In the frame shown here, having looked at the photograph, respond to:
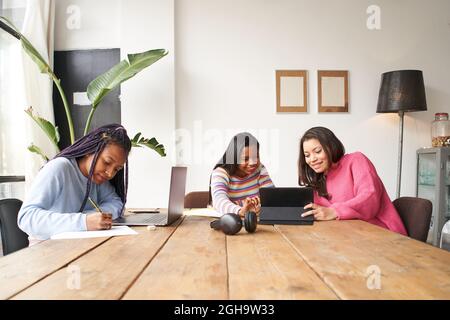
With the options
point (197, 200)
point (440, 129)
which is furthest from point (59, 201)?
point (440, 129)

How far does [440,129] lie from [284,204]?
2.90 m

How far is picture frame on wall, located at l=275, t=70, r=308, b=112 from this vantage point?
374cm

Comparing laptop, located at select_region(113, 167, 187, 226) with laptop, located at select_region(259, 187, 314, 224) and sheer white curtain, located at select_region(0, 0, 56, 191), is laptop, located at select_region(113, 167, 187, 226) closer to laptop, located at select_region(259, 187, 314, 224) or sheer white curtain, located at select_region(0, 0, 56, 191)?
laptop, located at select_region(259, 187, 314, 224)

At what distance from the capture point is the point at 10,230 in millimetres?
1421

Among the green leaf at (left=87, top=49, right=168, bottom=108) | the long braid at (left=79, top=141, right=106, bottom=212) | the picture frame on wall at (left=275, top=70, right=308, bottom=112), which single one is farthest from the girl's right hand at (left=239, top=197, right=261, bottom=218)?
the picture frame on wall at (left=275, top=70, right=308, bottom=112)

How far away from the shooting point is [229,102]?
376 cm

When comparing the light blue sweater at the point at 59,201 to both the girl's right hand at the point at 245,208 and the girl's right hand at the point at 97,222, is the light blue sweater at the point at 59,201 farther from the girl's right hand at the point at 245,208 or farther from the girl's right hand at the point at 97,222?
the girl's right hand at the point at 245,208

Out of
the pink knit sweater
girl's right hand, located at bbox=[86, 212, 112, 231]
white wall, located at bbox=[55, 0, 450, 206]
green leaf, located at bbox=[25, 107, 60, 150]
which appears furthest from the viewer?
white wall, located at bbox=[55, 0, 450, 206]

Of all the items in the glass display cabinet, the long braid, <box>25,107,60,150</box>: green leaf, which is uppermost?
<box>25,107,60,150</box>: green leaf

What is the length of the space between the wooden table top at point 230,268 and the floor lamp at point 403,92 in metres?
2.54

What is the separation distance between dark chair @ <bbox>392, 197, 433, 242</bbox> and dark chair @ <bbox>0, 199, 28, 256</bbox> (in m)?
1.67

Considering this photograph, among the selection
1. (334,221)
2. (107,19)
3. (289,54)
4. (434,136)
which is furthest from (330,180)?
(107,19)

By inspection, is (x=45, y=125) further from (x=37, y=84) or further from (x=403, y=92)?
(x=403, y=92)
